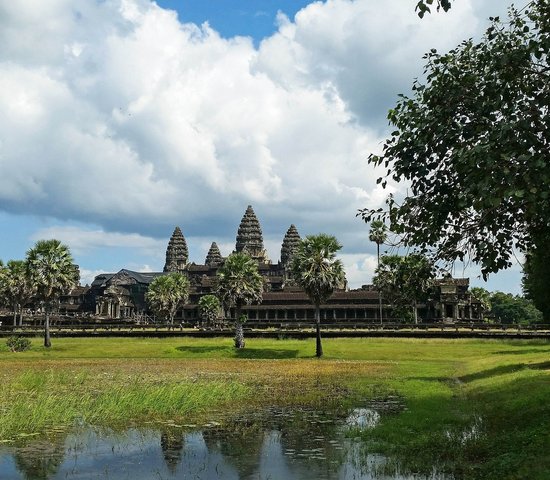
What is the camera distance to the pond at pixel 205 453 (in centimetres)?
1517

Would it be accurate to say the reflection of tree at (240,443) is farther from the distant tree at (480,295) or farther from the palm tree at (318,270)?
the distant tree at (480,295)

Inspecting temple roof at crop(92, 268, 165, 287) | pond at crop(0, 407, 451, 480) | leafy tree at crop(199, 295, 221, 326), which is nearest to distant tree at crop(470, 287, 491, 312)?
leafy tree at crop(199, 295, 221, 326)

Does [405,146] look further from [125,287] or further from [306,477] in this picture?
[125,287]

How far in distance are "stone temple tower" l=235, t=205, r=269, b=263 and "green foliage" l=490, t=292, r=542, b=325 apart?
7054 cm

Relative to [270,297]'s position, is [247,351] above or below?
below

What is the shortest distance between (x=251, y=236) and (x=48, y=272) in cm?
12469

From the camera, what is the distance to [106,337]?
8425 centimetres

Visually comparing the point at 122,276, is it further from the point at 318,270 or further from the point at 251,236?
the point at 318,270

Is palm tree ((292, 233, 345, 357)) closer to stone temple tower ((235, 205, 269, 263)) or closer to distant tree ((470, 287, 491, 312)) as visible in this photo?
distant tree ((470, 287, 491, 312))

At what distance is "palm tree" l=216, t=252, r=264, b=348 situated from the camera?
6862 cm

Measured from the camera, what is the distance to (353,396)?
1192 inches

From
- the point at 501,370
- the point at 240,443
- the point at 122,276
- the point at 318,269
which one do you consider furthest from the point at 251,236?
the point at 240,443

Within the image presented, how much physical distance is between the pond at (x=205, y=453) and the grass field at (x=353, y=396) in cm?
120

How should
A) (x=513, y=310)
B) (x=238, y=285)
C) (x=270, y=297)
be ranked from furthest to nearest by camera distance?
(x=513, y=310)
(x=270, y=297)
(x=238, y=285)
